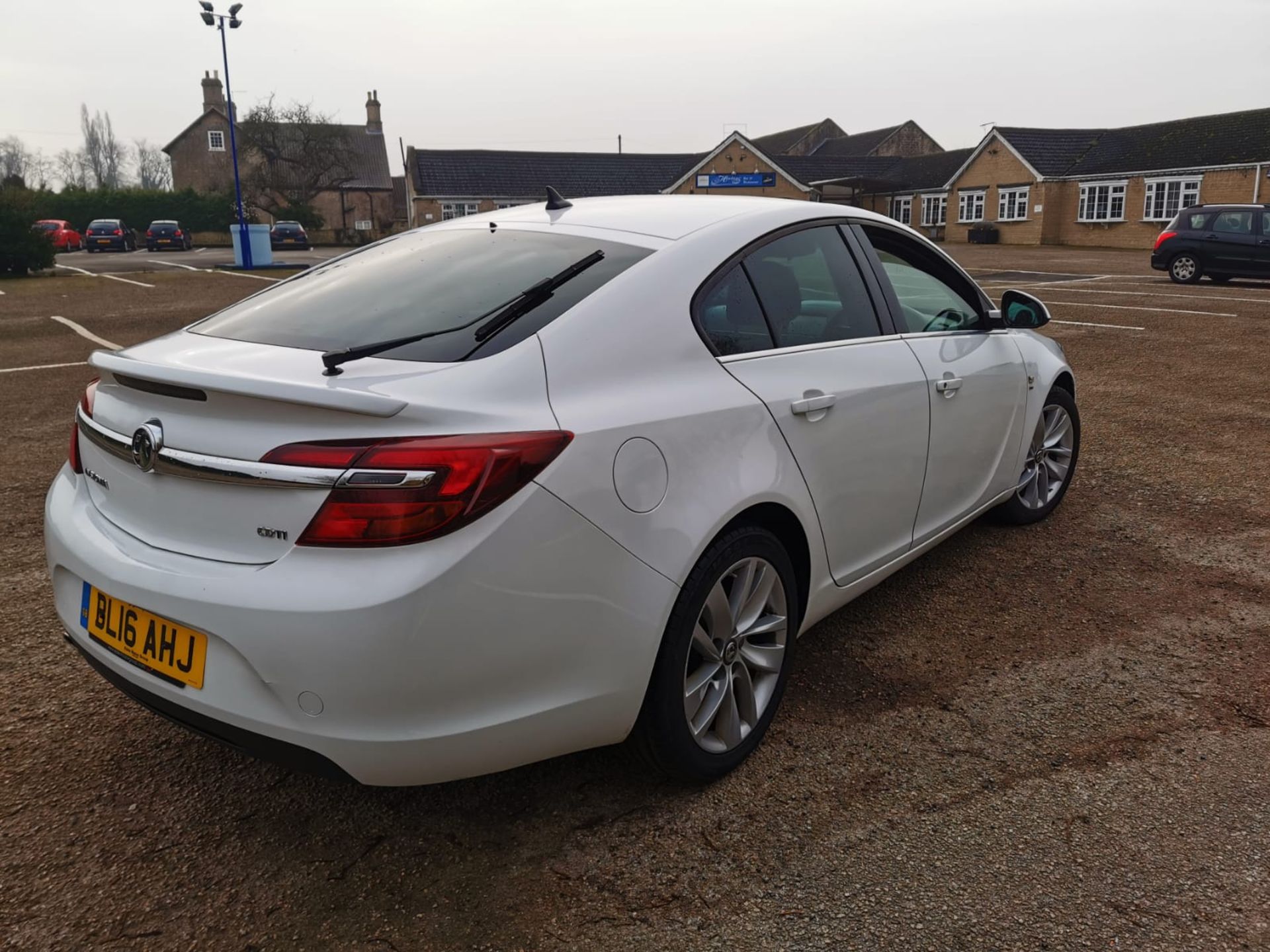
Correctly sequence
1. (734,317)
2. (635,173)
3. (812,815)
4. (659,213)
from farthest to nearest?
1. (635,173)
2. (659,213)
3. (734,317)
4. (812,815)

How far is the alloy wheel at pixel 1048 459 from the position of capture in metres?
4.49

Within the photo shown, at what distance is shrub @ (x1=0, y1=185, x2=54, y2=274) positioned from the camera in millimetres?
24312

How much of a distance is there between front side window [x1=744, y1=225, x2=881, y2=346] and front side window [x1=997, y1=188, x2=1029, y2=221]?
150ft

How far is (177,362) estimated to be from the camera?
2295 mm

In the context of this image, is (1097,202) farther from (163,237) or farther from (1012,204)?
(163,237)

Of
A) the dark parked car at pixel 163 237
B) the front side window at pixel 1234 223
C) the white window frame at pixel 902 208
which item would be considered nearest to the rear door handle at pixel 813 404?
the front side window at pixel 1234 223

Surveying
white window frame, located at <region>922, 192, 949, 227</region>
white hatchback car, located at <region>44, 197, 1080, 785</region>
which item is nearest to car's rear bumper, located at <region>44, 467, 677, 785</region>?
white hatchback car, located at <region>44, 197, 1080, 785</region>

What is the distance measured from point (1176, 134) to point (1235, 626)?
45.2 metres

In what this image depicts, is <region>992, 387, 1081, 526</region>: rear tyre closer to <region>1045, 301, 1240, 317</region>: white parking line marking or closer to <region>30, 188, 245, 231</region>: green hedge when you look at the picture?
<region>1045, 301, 1240, 317</region>: white parking line marking

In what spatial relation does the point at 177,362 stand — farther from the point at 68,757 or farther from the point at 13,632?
the point at 13,632

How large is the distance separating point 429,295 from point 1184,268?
20.4 metres

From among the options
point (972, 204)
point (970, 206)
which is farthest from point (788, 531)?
point (970, 206)

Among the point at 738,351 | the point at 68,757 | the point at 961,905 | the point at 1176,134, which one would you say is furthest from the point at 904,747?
the point at 1176,134

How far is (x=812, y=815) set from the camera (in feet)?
8.13
